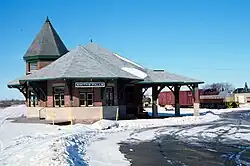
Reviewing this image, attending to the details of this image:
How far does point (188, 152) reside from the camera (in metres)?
13.0

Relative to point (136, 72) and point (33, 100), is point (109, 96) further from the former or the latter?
point (33, 100)

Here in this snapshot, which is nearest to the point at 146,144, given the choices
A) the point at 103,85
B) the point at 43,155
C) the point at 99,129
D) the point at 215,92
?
the point at 43,155

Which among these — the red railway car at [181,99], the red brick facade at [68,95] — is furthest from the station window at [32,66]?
the red railway car at [181,99]

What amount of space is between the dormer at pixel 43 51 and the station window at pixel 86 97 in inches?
304

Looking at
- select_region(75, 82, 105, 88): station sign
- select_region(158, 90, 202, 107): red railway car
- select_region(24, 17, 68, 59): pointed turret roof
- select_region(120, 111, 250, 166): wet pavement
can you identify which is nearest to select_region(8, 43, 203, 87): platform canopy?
select_region(75, 82, 105, 88): station sign

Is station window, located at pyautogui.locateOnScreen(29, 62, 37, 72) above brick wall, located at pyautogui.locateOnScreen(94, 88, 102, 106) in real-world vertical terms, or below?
above

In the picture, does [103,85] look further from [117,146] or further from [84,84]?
[117,146]

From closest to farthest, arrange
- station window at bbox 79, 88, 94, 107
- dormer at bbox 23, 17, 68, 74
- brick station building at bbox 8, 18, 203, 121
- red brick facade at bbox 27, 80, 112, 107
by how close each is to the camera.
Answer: brick station building at bbox 8, 18, 203, 121
red brick facade at bbox 27, 80, 112, 107
station window at bbox 79, 88, 94, 107
dormer at bbox 23, 17, 68, 74

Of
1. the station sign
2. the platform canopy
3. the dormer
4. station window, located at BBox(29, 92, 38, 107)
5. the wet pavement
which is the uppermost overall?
the dormer

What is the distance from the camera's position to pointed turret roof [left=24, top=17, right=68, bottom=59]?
109 ft

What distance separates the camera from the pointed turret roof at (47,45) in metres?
33.2

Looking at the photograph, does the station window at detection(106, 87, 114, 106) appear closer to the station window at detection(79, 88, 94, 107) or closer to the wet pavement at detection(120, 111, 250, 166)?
the station window at detection(79, 88, 94, 107)

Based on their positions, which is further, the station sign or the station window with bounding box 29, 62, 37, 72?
the station window with bounding box 29, 62, 37, 72

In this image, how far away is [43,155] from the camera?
10.6 m
